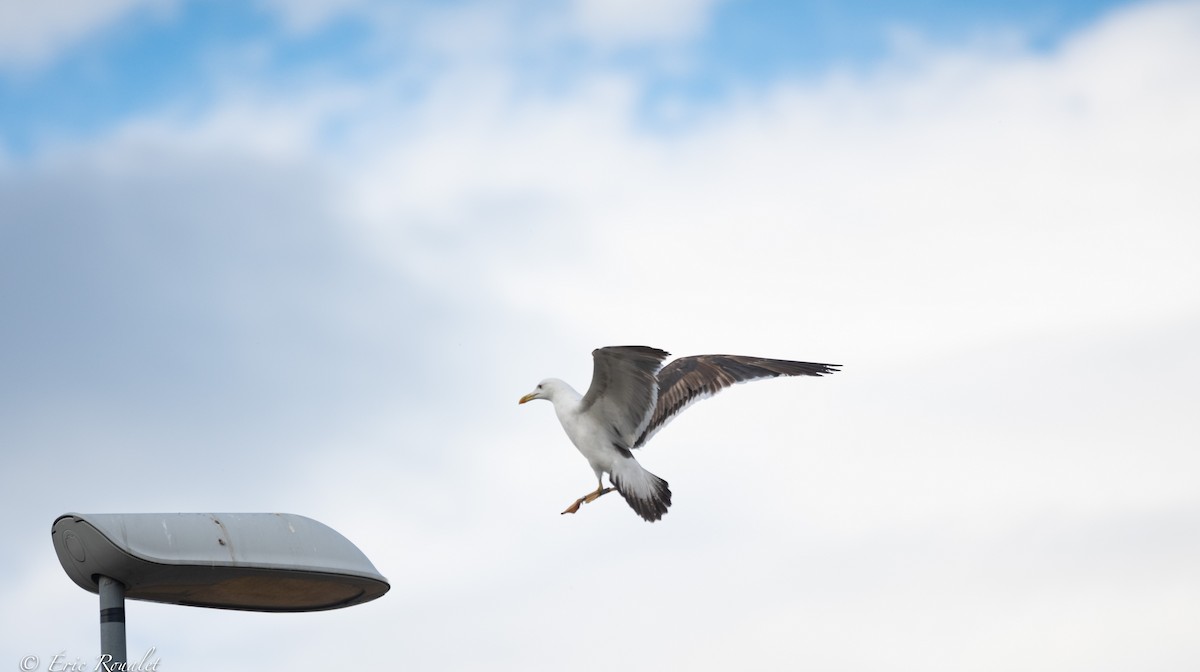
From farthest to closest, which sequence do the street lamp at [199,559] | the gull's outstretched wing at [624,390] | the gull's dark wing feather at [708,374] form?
the gull's dark wing feather at [708,374]
the gull's outstretched wing at [624,390]
the street lamp at [199,559]

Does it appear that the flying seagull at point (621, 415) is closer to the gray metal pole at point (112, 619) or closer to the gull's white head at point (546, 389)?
the gull's white head at point (546, 389)

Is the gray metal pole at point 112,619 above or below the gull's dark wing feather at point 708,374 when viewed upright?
below

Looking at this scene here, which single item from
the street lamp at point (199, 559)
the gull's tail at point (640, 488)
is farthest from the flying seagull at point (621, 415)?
the street lamp at point (199, 559)

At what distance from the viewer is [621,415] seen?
12.2 metres

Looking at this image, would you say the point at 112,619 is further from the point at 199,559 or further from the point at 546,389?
the point at 546,389

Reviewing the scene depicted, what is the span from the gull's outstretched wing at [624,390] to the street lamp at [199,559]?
4.25m

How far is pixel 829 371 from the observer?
14195 millimetres

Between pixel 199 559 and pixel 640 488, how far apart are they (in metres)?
5.82

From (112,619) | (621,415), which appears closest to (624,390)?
(621,415)

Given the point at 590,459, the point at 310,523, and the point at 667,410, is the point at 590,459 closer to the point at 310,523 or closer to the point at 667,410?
the point at 667,410

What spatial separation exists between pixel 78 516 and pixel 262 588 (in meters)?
1.03

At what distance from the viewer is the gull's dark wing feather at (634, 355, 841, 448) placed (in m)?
13.4

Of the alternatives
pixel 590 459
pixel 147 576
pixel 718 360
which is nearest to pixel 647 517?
pixel 590 459

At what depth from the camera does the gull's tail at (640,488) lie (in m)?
12.0
